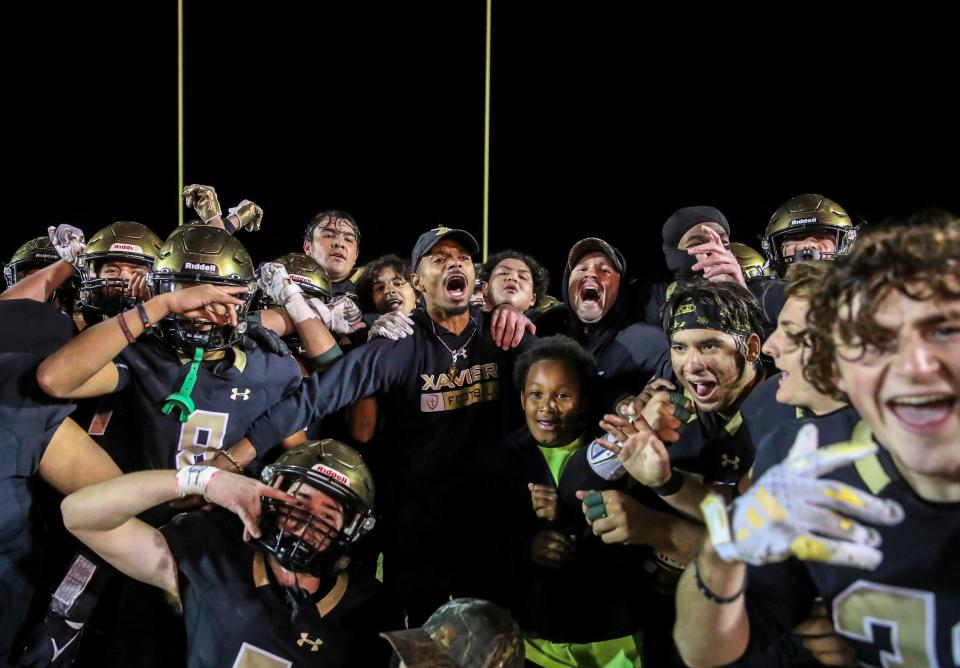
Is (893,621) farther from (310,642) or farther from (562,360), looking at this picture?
(310,642)

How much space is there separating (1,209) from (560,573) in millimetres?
11542

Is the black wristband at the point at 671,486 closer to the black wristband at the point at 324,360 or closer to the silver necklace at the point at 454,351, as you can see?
the silver necklace at the point at 454,351

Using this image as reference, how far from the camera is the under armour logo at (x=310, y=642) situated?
3059 mm

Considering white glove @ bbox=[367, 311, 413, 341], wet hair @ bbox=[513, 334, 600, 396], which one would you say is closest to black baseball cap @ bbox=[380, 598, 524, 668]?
wet hair @ bbox=[513, 334, 600, 396]

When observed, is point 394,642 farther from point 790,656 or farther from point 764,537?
point 764,537

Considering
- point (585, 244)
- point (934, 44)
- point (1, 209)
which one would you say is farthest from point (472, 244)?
point (934, 44)

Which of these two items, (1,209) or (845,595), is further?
(1,209)

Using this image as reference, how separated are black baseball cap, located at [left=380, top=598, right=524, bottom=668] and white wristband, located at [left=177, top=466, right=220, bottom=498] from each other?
88cm

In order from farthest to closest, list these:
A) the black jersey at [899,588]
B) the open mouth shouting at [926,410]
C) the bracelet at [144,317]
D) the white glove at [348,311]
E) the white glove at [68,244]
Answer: the white glove at [348,311]
the white glove at [68,244]
the bracelet at [144,317]
the black jersey at [899,588]
the open mouth shouting at [926,410]

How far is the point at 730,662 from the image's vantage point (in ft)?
6.53

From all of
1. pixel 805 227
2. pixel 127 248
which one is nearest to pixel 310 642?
pixel 127 248

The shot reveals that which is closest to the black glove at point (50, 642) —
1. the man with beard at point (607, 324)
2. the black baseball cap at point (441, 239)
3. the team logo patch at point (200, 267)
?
the team logo patch at point (200, 267)

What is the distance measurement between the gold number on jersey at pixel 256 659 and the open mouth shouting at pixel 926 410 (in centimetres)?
232

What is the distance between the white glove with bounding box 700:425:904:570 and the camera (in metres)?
1.59
